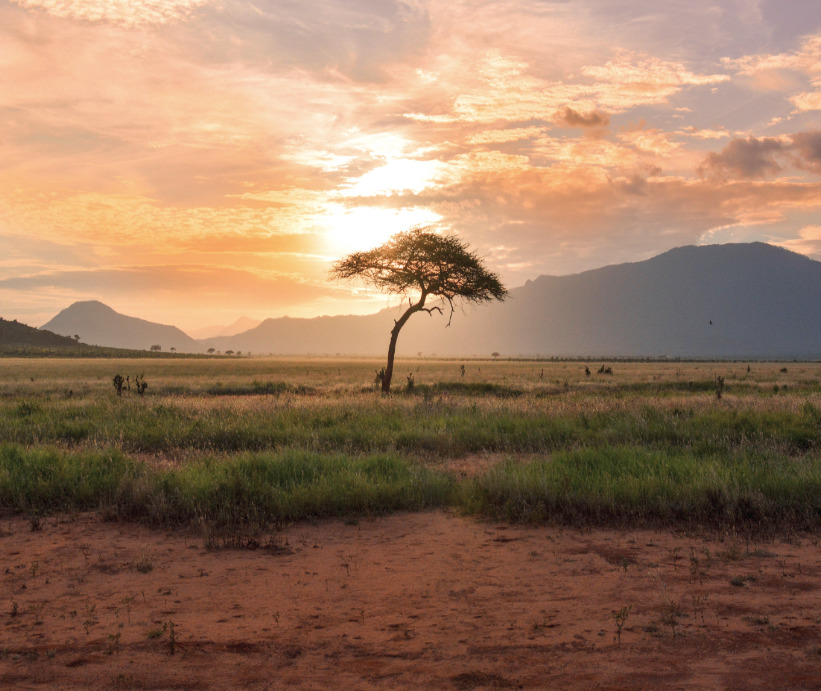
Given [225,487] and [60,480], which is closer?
[225,487]

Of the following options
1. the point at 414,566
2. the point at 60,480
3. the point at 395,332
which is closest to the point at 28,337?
the point at 395,332

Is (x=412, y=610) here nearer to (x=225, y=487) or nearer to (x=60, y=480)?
(x=225, y=487)

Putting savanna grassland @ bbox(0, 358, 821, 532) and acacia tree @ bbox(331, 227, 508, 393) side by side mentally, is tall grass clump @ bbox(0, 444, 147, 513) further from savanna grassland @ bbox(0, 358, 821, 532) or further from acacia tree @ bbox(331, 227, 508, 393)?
acacia tree @ bbox(331, 227, 508, 393)

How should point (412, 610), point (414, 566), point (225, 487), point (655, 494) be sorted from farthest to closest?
point (225, 487)
point (655, 494)
point (414, 566)
point (412, 610)

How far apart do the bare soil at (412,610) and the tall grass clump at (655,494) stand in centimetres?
60

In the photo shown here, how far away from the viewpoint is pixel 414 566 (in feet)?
24.0

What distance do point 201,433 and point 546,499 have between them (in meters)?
9.78

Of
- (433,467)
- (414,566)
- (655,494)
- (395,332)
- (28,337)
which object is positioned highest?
(28,337)

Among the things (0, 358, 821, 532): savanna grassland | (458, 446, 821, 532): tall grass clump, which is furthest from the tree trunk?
(458, 446, 821, 532): tall grass clump

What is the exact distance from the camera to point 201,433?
52.6 ft

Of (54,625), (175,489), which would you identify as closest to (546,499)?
(175,489)

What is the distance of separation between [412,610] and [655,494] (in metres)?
5.03

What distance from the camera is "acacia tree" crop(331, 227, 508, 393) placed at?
107 feet

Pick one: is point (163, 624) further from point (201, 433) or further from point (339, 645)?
point (201, 433)
